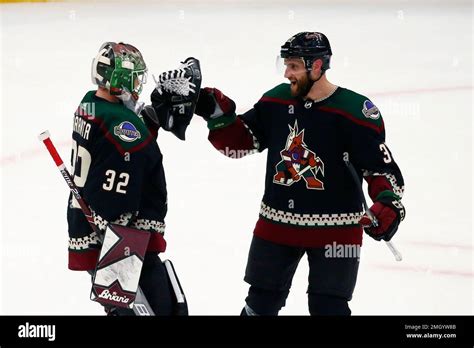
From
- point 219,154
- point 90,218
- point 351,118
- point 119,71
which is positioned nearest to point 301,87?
point 351,118

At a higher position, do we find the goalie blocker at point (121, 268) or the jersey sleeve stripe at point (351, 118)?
the jersey sleeve stripe at point (351, 118)

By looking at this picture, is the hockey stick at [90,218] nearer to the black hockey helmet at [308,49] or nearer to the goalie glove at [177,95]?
the goalie glove at [177,95]

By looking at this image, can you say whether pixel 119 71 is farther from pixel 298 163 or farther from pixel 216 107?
pixel 298 163

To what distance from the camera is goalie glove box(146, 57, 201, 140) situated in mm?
3676

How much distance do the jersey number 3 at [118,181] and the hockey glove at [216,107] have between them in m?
0.57

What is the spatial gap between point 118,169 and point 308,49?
815 millimetres

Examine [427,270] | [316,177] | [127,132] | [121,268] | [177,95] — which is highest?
[177,95]

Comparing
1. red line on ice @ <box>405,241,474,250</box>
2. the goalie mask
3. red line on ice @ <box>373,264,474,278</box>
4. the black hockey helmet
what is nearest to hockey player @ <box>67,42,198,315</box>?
the goalie mask

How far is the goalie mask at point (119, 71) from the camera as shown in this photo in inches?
138

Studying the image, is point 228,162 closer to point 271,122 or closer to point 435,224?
point 435,224

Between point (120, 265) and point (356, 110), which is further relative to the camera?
point (356, 110)

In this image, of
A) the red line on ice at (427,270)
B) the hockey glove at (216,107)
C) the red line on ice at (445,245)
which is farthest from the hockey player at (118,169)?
the red line on ice at (445,245)

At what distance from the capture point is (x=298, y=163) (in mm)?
3758

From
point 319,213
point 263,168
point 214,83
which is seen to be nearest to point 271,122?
point 319,213
